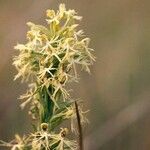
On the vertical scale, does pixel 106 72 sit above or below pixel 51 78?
above

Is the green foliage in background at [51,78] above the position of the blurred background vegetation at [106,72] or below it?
below

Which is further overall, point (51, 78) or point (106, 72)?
point (106, 72)

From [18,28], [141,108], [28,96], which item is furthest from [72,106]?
[18,28]

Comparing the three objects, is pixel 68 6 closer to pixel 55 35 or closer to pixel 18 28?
pixel 18 28

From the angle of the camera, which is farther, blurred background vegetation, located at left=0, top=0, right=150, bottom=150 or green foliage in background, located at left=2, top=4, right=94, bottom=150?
blurred background vegetation, located at left=0, top=0, right=150, bottom=150

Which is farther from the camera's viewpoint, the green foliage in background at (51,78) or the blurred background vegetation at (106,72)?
the blurred background vegetation at (106,72)
